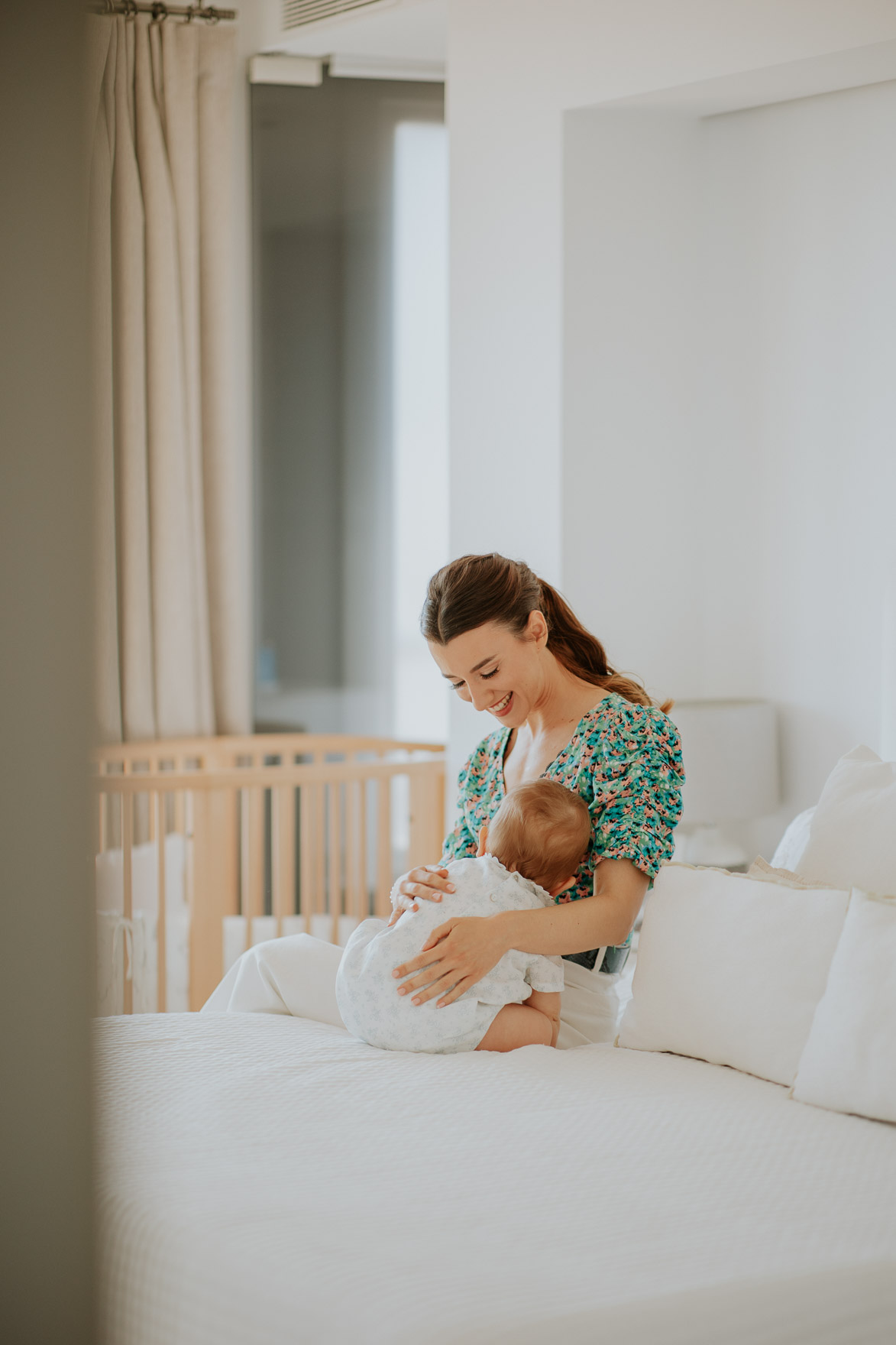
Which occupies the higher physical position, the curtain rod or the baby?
the curtain rod

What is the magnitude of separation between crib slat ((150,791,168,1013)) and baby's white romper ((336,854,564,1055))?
1.37 meters

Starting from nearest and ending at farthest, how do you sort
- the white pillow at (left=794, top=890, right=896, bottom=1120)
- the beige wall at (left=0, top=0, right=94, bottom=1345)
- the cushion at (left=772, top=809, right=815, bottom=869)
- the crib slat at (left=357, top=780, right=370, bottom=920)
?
the beige wall at (left=0, top=0, right=94, bottom=1345), the white pillow at (left=794, top=890, right=896, bottom=1120), the cushion at (left=772, top=809, right=815, bottom=869), the crib slat at (left=357, top=780, right=370, bottom=920)

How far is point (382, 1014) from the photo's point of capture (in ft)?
5.37

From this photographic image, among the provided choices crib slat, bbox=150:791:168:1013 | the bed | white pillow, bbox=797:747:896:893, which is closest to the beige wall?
the bed

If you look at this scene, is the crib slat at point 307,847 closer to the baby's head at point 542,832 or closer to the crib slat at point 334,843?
the crib slat at point 334,843

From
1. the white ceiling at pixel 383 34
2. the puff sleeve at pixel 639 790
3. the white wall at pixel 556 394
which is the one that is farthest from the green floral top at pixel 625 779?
the white ceiling at pixel 383 34

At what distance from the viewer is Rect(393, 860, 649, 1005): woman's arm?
5.29 feet

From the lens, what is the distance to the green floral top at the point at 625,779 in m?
1.77

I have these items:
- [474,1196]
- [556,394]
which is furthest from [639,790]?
[556,394]

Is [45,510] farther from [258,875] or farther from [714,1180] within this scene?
[258,875]

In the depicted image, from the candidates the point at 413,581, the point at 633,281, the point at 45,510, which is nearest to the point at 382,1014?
the point at 45,510

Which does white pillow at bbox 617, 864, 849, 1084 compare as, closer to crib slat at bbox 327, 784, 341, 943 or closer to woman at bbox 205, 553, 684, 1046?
woman at bbox 205, 553, 684, 1046

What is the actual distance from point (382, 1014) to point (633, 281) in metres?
2.13

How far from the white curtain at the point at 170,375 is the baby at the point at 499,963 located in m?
1.95
